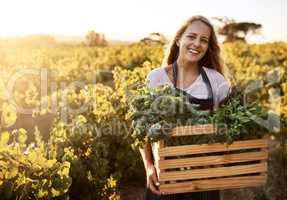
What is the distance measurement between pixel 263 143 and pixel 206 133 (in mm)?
319

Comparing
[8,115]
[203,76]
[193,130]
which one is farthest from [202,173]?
[8,115]

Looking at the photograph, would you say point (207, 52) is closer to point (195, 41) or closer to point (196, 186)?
point (195, 41)

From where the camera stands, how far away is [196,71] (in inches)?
133

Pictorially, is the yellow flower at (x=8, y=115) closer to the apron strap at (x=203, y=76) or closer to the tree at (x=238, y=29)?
the apron strap at (x=203, y=76)

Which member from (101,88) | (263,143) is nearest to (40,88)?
(101,88)

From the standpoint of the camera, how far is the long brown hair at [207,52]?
3.28 m

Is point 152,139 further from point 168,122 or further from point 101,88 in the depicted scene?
point 101,88

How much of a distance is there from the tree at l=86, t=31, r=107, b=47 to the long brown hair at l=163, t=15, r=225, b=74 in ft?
139

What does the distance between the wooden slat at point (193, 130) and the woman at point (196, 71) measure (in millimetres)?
437

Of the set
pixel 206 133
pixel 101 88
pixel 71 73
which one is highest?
pixel 206 133

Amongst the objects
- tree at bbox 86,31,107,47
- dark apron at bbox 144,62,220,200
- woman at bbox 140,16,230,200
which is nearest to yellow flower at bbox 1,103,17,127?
woman at bbox 140,16,230,200

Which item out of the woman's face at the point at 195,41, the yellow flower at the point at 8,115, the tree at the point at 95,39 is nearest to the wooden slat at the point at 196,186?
the woman's face at the point at 195,41

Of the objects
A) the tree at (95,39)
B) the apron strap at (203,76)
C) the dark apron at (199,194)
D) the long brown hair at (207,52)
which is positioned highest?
the long brown hair at (207,52)

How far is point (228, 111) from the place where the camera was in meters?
2.79
